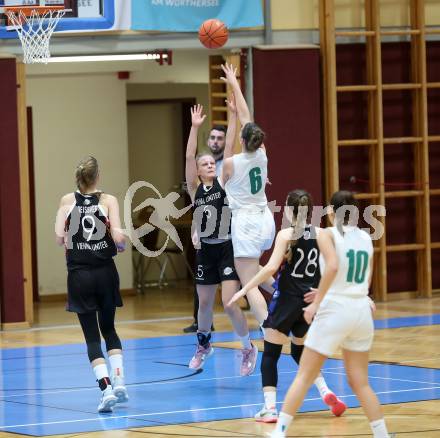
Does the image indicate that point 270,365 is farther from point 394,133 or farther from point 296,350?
point 394,133

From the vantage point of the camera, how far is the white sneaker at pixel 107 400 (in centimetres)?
772

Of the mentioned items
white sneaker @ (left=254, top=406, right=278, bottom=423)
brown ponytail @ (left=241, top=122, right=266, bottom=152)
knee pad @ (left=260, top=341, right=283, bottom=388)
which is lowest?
white sneaker @ (left=254, top=406, right=278, bottom=423)

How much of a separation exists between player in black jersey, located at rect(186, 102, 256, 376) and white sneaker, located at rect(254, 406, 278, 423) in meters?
1.84

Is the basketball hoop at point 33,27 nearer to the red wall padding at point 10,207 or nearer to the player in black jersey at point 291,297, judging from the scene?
the red wall padding at point 10,207

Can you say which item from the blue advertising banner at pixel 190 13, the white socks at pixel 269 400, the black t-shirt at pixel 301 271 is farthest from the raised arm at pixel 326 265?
the blue advertising banner at pixel 190 13

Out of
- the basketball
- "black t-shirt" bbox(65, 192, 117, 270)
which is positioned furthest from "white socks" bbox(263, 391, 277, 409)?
the basketball

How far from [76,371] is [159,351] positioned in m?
1.18

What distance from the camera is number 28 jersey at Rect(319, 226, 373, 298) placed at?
20.3ft

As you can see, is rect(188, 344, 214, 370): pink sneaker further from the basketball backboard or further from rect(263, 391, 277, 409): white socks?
the basketball backboard

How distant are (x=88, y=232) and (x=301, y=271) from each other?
1.55 metres

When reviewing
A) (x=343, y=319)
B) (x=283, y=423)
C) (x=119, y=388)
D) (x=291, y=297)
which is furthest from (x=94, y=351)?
(x=343, y=319)

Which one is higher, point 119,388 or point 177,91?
point 177,91

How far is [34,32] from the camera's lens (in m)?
12.0

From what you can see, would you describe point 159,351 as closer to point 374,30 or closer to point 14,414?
point 14,414
